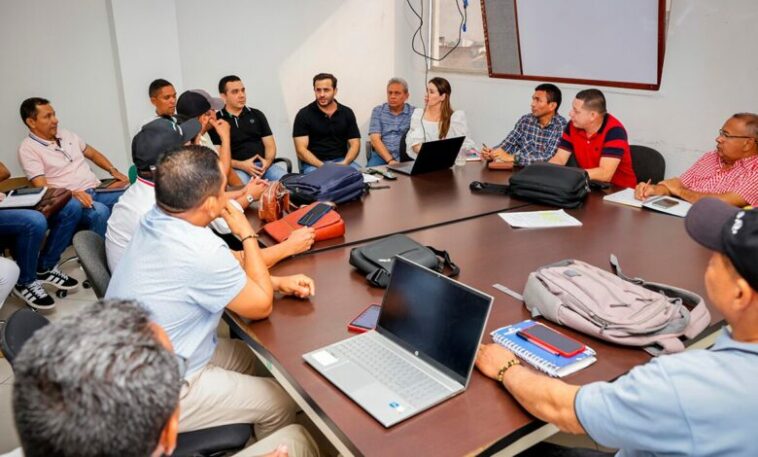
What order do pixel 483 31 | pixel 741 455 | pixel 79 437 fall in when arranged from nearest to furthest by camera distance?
1. pixel 79 437
2. pixel 741 455
3. pixel 483 31

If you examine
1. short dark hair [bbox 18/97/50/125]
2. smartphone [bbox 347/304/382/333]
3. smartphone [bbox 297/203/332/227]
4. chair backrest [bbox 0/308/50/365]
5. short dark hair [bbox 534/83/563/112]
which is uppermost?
short dark hair [bbox 18/97/50/125]

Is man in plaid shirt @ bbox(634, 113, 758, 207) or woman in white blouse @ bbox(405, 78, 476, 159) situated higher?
woman in white blouse @ bbox(405, 78, 476, 159)

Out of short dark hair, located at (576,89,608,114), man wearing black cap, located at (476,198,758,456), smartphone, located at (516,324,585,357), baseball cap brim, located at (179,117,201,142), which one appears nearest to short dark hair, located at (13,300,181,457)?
man wearing black cap, located at (476,198,758,456)

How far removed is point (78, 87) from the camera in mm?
4473

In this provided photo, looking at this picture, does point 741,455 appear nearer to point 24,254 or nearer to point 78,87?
point 24,254

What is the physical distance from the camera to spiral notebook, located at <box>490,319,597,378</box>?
53.7 inches

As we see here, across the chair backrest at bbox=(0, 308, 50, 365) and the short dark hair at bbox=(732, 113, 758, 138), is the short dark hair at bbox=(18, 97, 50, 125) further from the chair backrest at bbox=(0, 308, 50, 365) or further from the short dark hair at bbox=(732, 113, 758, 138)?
the short dark hair at bbox=(732, 113, 758, 138)

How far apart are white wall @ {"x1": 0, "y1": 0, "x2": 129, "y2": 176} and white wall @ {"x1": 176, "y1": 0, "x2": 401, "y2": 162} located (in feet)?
2.16

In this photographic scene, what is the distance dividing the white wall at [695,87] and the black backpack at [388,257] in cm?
246

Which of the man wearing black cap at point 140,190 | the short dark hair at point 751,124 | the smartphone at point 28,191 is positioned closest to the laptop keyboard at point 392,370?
the man wearing black cap at point 140,190

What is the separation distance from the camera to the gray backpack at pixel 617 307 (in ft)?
4.78

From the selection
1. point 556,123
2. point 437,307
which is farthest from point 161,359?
point 556,123

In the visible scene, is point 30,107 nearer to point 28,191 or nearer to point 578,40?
point 28,191

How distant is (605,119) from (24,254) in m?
→ 3.60
